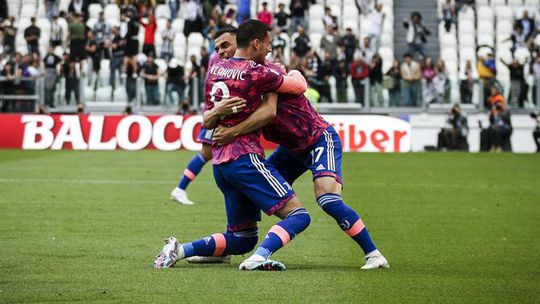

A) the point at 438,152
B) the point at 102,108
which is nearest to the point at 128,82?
the point at 102,108

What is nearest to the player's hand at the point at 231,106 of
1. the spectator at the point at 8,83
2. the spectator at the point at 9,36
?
the spectator at the point at 8,83

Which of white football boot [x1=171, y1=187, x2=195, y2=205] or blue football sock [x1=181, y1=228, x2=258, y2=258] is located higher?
blue football sock [x1=181, y1=228, x2=258, y2=258]

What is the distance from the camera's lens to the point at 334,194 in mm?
9727

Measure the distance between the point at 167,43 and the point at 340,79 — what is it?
617 cm

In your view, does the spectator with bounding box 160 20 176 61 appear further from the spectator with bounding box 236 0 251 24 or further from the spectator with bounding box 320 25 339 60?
the spectator with bounding box 320 25 339 60

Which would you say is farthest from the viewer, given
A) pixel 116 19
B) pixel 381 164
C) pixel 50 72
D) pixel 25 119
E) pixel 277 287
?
pixel 116 19

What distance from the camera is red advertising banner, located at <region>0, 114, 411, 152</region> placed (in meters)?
31.4

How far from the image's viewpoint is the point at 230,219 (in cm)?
992

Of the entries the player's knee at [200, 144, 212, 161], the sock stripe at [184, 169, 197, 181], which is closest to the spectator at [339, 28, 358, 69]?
the sock stripe at [184, 169, 197, 181]

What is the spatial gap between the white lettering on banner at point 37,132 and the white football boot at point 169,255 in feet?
73.0

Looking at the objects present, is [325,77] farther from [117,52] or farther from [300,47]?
[117,52]

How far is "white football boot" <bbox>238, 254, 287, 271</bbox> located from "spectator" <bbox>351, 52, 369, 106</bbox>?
76.3ft

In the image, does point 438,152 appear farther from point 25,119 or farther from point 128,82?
point 25,119

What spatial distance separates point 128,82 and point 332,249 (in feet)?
72.8
